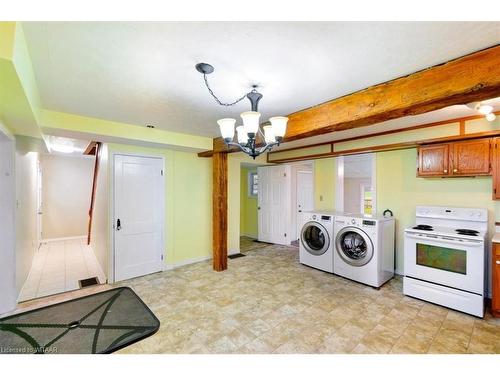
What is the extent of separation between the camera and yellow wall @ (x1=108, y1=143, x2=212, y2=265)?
4.14 m

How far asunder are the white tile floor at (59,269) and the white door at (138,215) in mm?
509

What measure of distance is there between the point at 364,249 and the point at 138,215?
364 centimetres

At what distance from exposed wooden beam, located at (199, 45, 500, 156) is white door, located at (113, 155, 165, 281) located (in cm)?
281

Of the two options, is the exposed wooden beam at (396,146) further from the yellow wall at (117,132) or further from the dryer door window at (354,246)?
the yellow wall at (117,132)

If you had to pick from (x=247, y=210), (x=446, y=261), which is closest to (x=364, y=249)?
(x=446, y=261)

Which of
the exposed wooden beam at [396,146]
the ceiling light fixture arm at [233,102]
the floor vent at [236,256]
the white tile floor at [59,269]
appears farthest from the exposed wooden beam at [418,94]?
the white tile floor at [59,269]

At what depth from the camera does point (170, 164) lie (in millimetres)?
4148

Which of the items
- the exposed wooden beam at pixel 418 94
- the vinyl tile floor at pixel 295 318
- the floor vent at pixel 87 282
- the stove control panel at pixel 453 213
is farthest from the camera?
the floor vent at pixel 87 282

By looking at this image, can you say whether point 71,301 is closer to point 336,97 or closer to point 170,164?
point 170,164

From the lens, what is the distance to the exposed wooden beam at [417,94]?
56.7 inches

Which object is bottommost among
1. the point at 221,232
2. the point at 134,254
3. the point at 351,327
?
the point at 351,327

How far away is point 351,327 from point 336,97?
7.66 feet

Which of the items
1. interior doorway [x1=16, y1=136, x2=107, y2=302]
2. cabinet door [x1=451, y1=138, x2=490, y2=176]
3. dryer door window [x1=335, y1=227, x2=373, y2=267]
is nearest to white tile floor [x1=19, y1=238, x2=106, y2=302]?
interior doorway [x1=16, y1=136, x2=107, y2=302]
